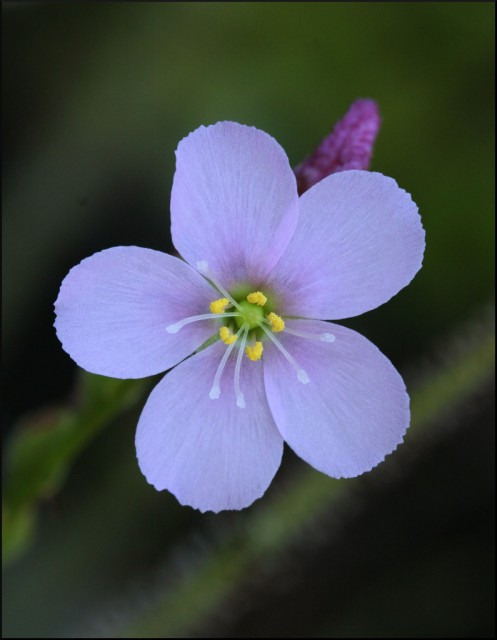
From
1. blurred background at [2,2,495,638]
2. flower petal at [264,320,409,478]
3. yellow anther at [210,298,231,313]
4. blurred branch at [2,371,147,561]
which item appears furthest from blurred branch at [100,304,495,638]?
yellow anther at [210,298,231,313]

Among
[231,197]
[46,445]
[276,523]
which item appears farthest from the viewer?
[276,523]

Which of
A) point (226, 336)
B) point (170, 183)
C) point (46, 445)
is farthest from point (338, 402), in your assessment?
point (170, 183)

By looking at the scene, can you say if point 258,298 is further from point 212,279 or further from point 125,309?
Answer: point 125,309

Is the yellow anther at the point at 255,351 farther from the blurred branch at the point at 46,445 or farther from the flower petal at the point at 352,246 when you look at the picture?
the blurred branch at the point at 46,445

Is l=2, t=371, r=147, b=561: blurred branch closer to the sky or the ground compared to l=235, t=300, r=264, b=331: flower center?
closer to the ground

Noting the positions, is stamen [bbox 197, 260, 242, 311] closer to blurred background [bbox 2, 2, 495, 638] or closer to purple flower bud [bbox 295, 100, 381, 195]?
purple flower bud [bbox 295, 100, 381, 195]

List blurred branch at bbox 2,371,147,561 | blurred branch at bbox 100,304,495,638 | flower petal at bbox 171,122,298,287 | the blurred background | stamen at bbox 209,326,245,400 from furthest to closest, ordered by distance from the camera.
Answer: the blurred background, blurred branch at bbox 100,304,495,638, blurred branch at bbox 2,371,147,561, stamen at bbox 209,326,245,400, flower petal at bbox 171,122,298,287

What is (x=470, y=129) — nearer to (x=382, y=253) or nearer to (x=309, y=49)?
(x=309, y=49)
